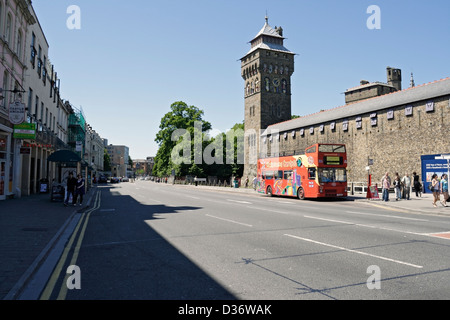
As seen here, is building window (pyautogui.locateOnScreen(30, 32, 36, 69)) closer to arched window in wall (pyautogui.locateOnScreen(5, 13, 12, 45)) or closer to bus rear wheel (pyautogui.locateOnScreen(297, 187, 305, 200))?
arched window in wall (pyautogui.locateOnScreen(5, 13, 12, 45))

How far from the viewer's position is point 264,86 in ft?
185

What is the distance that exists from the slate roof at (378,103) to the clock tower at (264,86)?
822cm

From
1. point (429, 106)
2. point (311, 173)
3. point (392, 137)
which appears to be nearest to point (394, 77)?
point (392, 137)

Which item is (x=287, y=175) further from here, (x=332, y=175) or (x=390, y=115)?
(x=390, y=115)

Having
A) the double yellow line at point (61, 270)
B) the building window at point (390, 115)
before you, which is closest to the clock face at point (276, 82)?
the building window at point (390, 115)

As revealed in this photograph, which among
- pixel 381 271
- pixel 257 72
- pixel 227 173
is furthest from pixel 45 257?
pixel 227 173

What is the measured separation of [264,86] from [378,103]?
2542 centimetres

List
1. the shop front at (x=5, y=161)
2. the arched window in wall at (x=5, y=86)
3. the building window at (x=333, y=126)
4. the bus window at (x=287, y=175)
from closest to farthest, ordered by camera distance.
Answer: the arched window in wall at (x=5, y=86), the shop front at (x=5, y=161), the bus window at (x=287, y=175), the building window at (x=333, y=126)

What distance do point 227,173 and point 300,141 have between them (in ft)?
77.4

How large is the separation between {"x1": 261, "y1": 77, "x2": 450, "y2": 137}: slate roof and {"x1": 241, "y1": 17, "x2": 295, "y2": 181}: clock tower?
8.22 meters

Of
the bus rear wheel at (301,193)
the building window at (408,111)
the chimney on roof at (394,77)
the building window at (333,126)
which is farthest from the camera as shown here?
the chimney on roof at (394,77)

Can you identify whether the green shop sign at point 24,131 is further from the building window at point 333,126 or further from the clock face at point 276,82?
the clock face at point 276,82

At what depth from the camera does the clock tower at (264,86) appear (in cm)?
5575
